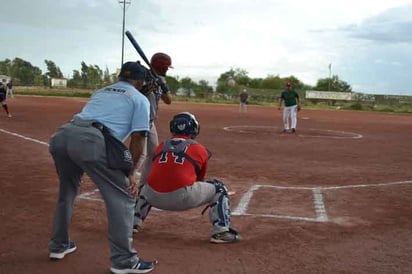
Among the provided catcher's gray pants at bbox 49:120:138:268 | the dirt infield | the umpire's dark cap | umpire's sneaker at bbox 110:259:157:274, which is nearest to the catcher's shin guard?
the dirt infield

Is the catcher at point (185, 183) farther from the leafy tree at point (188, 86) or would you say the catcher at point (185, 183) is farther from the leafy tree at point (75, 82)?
the leafy tree at point (75, 82)

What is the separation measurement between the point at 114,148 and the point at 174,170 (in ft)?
3.48

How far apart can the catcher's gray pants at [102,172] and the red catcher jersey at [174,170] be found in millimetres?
761

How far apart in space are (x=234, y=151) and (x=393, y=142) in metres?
6.97

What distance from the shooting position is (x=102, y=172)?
444 centimetres

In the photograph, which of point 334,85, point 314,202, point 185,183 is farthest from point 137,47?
point 334,85

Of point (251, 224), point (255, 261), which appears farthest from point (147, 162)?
point (255, 261)

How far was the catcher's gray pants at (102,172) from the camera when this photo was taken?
4391 millimetres

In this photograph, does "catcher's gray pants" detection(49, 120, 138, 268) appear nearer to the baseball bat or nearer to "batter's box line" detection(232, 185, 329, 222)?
the baseball bat

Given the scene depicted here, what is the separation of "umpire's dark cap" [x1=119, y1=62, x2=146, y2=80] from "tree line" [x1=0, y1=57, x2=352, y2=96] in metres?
68.9

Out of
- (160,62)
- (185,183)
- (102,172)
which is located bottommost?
(185,183)

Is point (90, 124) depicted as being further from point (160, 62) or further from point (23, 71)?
point (23, 71)

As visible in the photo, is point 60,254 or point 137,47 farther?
point 137,47

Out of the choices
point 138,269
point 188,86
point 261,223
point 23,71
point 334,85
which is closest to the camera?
point 138,269
